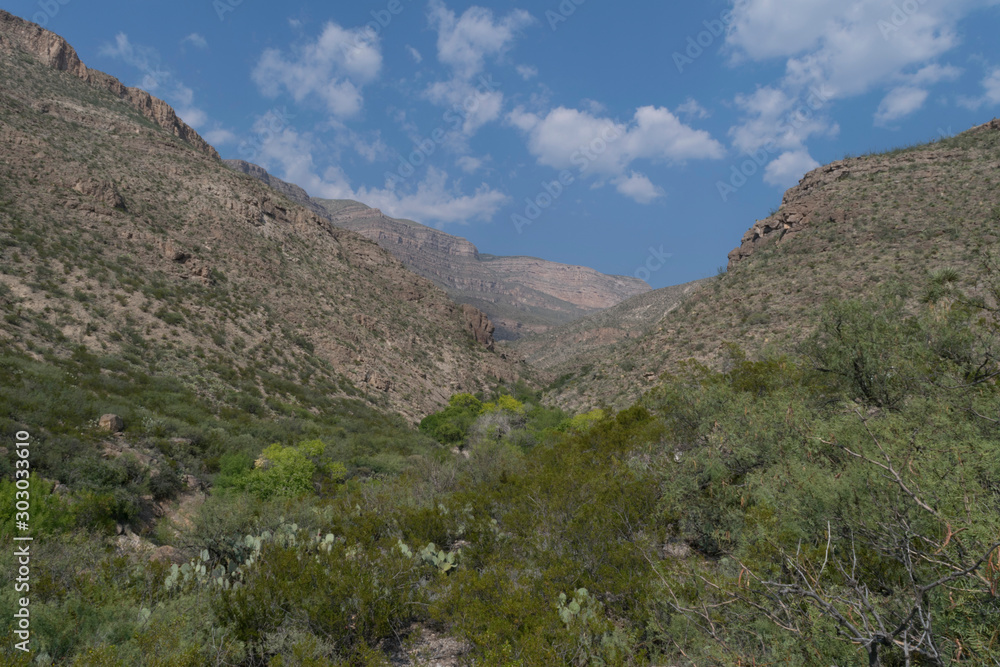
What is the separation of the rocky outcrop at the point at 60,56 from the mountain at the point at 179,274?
0.22 meters

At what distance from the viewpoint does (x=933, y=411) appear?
883cm

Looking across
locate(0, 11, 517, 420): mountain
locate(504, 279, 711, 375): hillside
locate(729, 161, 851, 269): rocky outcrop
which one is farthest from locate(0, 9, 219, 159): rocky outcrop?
locate(729, 161, 851, 269): rocky outcrop

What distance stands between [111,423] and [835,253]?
40487mm

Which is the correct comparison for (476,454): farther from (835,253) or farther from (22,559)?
(835,253)

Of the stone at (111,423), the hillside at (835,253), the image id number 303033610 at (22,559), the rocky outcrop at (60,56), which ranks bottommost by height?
the image id number 303033610 at (22,559)

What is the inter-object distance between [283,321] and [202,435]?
67.6 feet

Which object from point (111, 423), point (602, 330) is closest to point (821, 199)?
point (602, 330)

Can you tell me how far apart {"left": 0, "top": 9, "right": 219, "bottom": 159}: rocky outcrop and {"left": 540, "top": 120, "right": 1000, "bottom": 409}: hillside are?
224 feet

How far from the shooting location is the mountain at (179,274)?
2417cm

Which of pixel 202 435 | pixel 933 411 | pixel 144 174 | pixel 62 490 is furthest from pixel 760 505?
pixel 144 174

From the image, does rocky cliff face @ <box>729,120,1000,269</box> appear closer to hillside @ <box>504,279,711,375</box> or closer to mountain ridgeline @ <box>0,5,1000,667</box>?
mountain ridgeline @ <box>0,5,1000,667</box>

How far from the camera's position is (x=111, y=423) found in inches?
574


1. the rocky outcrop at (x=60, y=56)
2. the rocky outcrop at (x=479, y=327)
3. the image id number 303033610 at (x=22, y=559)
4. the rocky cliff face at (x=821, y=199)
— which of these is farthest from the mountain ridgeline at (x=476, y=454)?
the rocky outcrop at (x=479, y=327)
